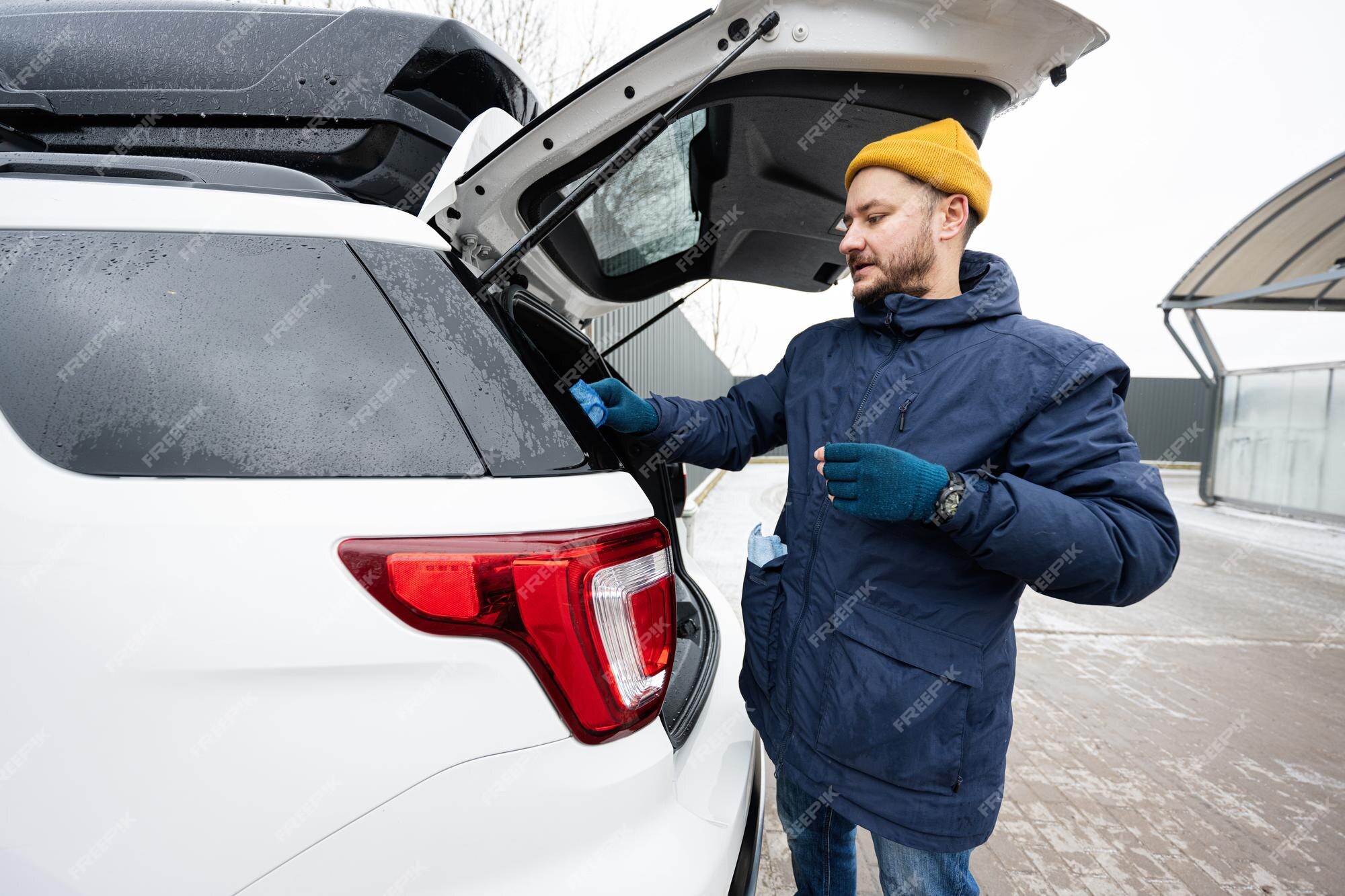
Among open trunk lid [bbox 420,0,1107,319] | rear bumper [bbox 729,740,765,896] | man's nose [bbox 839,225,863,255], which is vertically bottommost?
rear bumper [bbox 729,740,765,896]

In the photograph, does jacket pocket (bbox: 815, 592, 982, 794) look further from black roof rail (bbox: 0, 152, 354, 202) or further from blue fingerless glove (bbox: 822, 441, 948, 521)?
black roof rail (bbox: 0, 152, 354, 202)

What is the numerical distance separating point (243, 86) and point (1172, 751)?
438 cm

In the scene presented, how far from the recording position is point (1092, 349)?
1.26 meters

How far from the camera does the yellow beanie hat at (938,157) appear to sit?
1.35 m

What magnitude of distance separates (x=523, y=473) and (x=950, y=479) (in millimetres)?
759

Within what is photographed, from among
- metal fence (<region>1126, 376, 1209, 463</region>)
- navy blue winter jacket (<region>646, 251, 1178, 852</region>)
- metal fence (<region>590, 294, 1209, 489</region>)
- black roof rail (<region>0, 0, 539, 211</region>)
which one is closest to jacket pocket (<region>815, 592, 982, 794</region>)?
navy blue winter jacket (<region>646, 251, 1178, 852</region>)

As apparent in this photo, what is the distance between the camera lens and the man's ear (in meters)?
1.40

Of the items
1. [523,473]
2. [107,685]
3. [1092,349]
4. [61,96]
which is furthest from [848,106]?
[61,96]

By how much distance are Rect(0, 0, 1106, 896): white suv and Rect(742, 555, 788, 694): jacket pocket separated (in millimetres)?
218

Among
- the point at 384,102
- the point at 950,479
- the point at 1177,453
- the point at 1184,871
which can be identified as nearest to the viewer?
the point at 950,479

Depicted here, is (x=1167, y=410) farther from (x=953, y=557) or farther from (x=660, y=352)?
(x=953, y=557)

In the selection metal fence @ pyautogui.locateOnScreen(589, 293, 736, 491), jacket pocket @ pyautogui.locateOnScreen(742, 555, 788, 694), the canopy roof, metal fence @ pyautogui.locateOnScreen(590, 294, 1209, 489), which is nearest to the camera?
jacket pocket @ pyautogui.locateOnScreen(742, 555, 788, 694)

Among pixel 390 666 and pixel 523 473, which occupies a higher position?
pixel 523 473

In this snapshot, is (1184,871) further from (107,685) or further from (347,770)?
(107,685)
